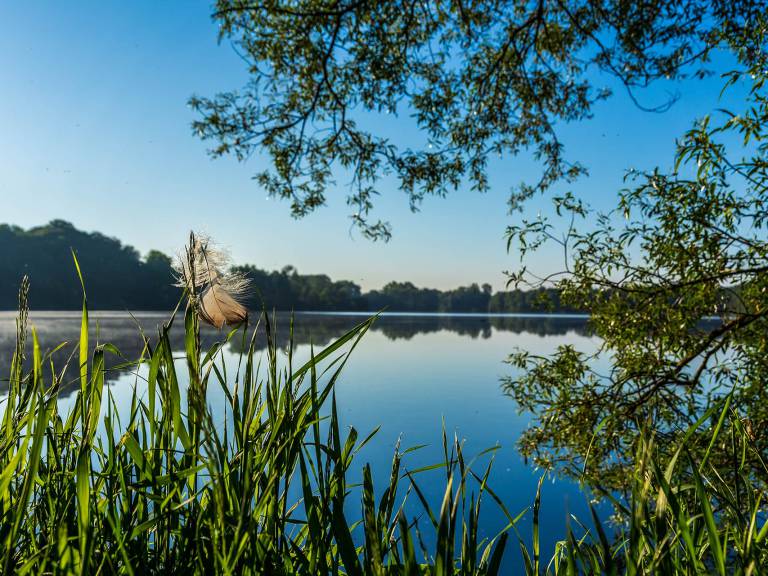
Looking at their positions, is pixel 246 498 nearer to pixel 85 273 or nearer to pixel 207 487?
pixel 207 487

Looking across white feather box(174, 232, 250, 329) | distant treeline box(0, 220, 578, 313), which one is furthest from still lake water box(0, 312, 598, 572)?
distant treeline box(0, 220, 578, 313)

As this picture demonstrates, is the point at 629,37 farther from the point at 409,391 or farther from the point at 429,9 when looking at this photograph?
the point at 409,391

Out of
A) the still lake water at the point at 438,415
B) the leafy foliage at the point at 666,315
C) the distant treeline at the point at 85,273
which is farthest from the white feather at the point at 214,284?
the distant treeline at the point at 85,273

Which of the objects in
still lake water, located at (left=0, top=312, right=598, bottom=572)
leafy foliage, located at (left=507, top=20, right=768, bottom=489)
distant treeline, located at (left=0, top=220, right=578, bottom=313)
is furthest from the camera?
distant treeline, located at (left=0, top=220, right=578, bottom=313)

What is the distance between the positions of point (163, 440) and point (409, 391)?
13.6m

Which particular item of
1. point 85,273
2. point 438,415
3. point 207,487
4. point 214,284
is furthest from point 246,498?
point 85,273

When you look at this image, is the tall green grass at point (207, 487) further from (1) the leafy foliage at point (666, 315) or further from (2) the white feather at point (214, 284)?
(1) the leafy foliage at point (666, 315)

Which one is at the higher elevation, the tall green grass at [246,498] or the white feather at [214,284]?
the white feather at [214,284]

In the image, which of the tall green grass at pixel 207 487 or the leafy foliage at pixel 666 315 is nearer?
the tall green grass at pixel 207 487

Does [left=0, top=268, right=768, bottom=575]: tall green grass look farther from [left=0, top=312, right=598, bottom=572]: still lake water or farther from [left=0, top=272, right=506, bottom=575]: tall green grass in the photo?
[left=0, top=312, right=598, bottom=572]: still lake water

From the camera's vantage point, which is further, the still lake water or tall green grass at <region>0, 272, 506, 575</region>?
the still lake water

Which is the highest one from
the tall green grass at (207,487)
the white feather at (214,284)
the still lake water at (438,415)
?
the white feather at (214,284)

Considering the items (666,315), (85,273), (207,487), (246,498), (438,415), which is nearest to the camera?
(246,498)

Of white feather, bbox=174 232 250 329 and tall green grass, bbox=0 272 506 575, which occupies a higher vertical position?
white feather, bbox=174 232 250 329
